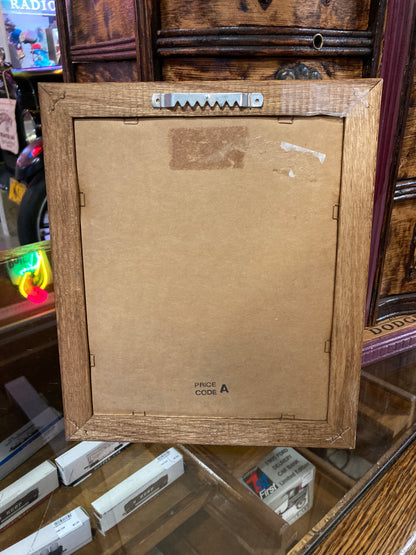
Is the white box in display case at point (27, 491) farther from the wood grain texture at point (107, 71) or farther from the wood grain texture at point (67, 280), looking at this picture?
the wood grain texture at point (107, 71)

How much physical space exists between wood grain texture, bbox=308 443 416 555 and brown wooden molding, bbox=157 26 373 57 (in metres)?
0.65

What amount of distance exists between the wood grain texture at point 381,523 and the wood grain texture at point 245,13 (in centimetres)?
68

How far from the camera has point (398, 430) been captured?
0.75 m

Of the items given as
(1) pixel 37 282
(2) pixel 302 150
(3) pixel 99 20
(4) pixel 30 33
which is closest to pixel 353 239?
(2) pixel 302 150

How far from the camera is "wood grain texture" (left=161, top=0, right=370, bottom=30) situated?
593 millimetres

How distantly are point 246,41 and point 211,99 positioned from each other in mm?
166

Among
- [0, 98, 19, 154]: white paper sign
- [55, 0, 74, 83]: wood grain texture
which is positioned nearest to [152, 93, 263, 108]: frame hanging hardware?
[55, 0, 74, 83]: wood grain texture

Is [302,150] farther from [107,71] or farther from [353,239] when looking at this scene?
[107,71]

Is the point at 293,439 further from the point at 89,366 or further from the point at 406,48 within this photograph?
the point at 406,48

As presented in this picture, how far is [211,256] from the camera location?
554 mm

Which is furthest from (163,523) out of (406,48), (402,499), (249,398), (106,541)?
(406,48)

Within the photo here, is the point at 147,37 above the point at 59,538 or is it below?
above

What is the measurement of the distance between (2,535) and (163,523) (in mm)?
213

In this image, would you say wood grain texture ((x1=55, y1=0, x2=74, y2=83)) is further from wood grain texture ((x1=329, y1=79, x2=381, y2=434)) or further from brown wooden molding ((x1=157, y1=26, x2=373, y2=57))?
wood grain texture ((x1=329, y1=79, x2=381, y2=434))
